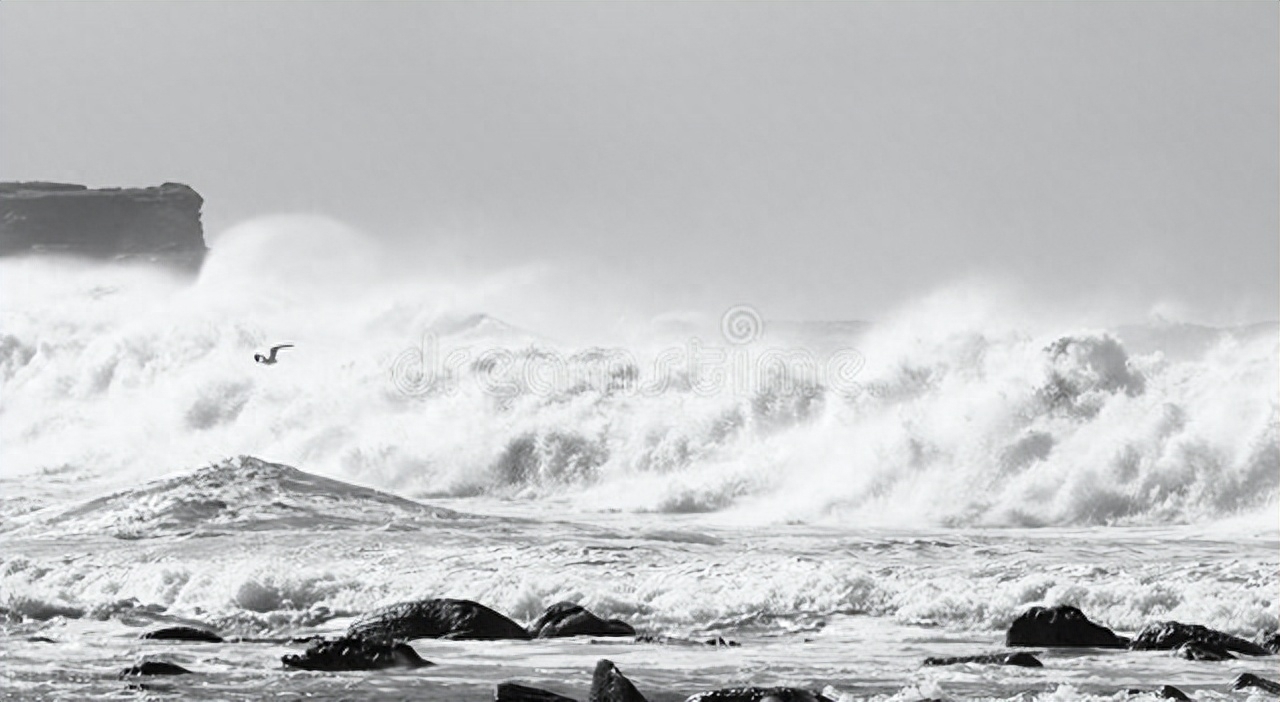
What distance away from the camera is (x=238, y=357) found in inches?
→ 1890

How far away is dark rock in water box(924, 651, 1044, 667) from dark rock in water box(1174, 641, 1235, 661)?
126 cm

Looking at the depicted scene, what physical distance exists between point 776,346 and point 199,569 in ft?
73.8

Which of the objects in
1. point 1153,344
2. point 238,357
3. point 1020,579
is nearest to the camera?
point 1020,579

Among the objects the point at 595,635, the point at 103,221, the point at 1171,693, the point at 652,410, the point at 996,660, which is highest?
the point at 103,221

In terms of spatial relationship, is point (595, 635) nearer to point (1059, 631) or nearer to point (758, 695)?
point (1059, 631)

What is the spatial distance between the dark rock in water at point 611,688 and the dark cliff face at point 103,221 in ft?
204

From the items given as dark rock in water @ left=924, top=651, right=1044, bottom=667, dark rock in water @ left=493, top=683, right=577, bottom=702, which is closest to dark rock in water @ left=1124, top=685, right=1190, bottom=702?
dark rock in water @ left=924, top=651, right=1044, bottom=667

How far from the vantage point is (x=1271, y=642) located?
606 inches

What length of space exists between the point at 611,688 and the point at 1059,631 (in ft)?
16.7

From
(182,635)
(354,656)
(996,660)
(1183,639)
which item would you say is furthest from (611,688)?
(182,635)

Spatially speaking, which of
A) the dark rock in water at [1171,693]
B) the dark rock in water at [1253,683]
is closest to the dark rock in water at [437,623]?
the dark rock in water at [1171,693]

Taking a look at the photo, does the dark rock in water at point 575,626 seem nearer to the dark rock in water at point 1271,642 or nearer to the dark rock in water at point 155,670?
the dark rock in water at point 155,670

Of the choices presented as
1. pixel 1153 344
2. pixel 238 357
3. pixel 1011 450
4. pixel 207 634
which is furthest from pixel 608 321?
pixel 207 634

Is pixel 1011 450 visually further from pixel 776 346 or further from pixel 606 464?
pixel 776 346
